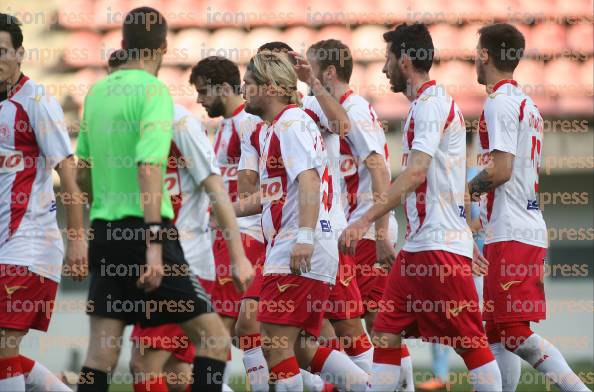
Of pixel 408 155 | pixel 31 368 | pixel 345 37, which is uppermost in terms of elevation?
pixel 345 37

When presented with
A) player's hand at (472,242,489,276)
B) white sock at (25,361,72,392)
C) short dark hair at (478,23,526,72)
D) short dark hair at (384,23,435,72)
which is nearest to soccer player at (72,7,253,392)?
white sock at (25,361,72,392)

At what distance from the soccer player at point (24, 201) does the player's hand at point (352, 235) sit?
1479mm

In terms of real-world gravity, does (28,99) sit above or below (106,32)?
below

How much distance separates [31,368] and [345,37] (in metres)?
10.3

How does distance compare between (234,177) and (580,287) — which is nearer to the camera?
(234,177)

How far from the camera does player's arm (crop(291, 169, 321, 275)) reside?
6613 mm

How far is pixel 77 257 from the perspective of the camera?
6.29 meters

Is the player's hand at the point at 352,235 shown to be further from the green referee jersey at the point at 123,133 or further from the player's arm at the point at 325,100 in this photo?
the green referee jersey at the point at 123,133

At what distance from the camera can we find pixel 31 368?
281 inches

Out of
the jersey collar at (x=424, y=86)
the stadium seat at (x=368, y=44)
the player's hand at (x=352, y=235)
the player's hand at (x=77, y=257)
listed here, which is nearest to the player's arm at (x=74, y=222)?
the player's hand at (x=77, y=257)

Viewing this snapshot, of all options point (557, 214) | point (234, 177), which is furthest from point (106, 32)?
point (234, 177)

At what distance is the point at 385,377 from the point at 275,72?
1.84 meters

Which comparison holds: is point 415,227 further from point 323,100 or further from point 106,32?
point 106,32

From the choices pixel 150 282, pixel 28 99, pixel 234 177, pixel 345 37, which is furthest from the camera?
pixel 345 37
